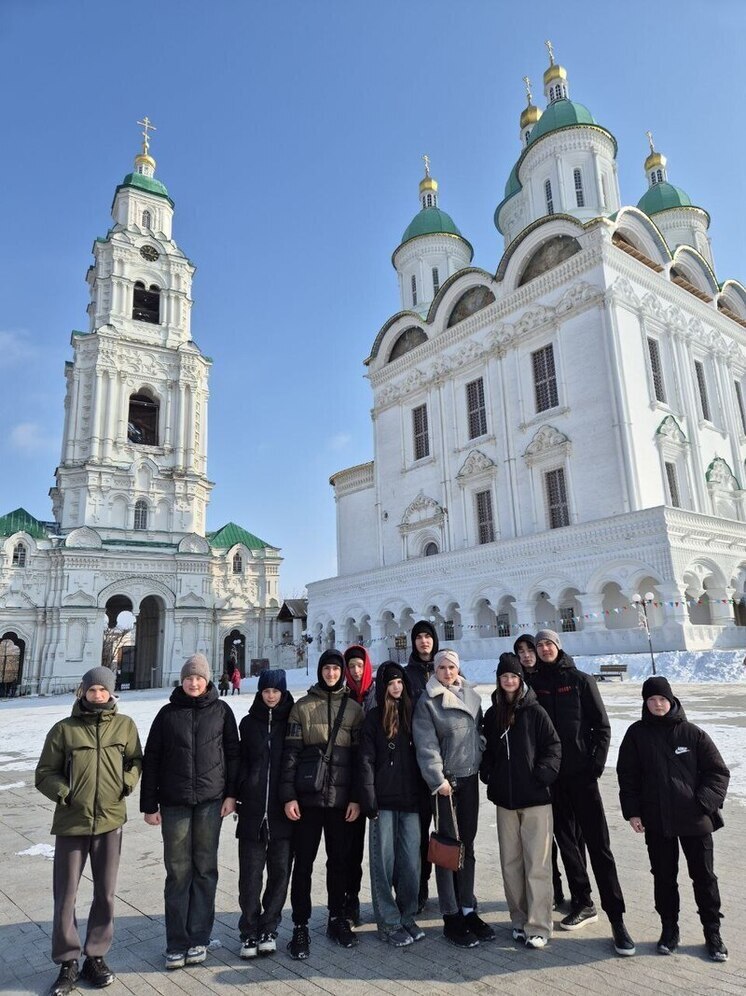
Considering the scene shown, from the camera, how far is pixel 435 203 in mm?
45656

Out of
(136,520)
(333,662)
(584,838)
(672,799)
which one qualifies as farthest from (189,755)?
(136,520)

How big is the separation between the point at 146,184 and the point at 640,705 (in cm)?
4543

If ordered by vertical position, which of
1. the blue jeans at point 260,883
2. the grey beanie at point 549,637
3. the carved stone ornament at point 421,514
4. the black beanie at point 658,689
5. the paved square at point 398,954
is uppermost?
the carved stone ornament at point 421,514

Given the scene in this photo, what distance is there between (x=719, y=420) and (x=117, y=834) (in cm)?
3329

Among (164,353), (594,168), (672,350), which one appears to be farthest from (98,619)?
(594,168)

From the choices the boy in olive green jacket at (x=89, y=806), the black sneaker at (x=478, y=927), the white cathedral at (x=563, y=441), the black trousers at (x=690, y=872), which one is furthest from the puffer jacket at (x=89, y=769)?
the white cathedral at (x=563, y=441)

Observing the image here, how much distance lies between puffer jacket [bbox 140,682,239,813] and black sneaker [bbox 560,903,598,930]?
2.29 metres

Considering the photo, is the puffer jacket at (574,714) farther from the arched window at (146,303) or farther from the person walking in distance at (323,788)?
the arched window at (146,303)

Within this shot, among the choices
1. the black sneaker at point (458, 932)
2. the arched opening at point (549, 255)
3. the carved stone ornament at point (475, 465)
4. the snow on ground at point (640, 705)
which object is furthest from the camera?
the carved stone ornament at point (475, 465)

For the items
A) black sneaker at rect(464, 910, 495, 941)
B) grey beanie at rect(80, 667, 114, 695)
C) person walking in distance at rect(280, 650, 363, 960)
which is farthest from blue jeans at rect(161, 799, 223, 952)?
black sneaker at rect(464, 910, 495, 941)

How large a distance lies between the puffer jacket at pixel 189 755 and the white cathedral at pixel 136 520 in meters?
34.9

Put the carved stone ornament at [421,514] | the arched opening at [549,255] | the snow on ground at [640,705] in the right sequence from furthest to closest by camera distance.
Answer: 1. the carved stone ornament at [421,514]
2. the arched opening at [549,255]
3. the snow on ground at [640,705]

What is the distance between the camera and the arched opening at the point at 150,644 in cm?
3991

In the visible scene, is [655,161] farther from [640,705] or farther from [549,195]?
[640,705]
